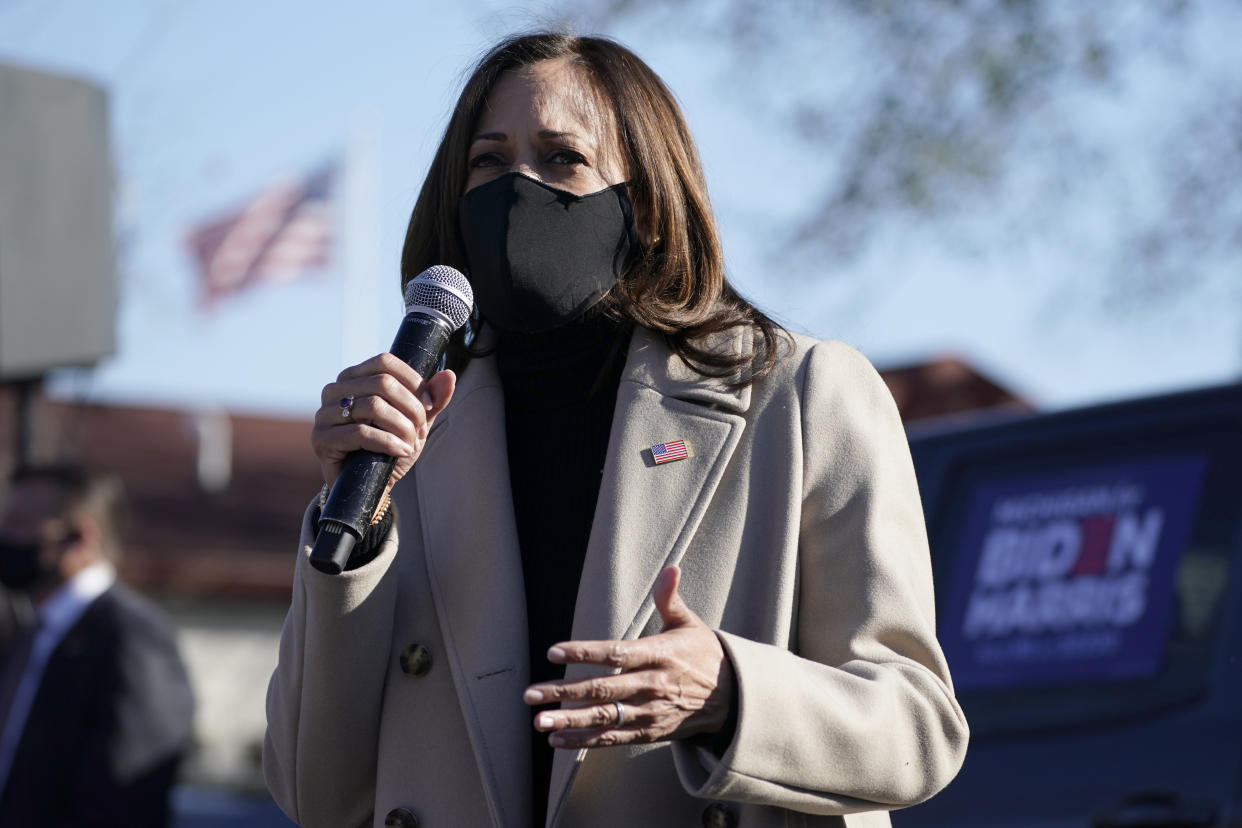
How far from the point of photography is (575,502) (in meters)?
2.46

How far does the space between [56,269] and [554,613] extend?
4309 millimetres

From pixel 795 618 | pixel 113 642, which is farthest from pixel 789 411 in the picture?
pixel 113 642

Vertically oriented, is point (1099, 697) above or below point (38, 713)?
above

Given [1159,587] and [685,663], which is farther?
[1159,587]

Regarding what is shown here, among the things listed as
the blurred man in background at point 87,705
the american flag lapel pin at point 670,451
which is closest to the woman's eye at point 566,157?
the american flag lapel pin at point 670,451

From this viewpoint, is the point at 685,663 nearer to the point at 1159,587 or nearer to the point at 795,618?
the point at 795,618

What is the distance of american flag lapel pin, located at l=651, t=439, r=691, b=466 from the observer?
2.37 metres

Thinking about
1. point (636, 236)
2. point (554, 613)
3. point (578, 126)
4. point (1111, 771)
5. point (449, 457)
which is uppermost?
point (578, 126)

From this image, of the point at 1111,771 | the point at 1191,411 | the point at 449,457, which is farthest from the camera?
the point at 1191,411

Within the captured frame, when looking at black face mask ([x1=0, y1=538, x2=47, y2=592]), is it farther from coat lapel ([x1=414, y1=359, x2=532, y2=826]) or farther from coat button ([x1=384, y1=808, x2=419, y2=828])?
coat button ([x1=384, y1=808, x2=419, y2=828])

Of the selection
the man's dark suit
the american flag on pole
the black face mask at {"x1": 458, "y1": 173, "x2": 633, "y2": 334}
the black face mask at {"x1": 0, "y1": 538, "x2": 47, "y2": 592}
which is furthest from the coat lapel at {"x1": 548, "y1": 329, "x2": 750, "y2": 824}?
the american flag on pole

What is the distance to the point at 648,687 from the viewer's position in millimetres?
1936

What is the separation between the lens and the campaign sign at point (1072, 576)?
3.56m

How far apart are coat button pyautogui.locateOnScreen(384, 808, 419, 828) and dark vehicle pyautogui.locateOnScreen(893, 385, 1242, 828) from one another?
1566 millimetres
